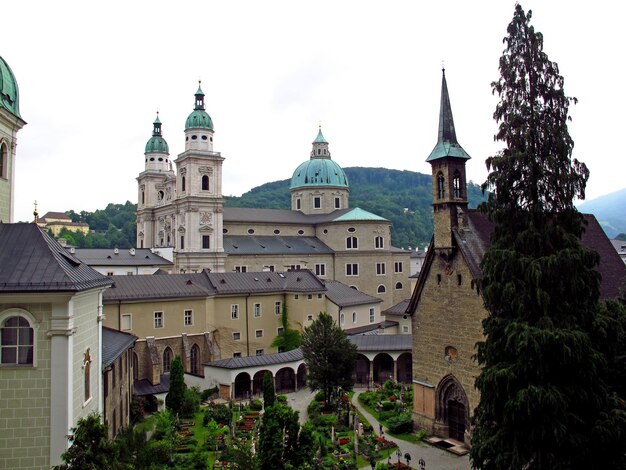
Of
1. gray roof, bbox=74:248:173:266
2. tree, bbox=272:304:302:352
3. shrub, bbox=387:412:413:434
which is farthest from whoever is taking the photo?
gray roof, bbox=74:248:173:266

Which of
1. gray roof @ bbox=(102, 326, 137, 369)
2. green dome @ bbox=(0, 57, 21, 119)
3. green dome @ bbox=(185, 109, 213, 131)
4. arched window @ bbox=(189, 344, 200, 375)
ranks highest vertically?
green dome @ bbox=(185, 109, 213, 131)

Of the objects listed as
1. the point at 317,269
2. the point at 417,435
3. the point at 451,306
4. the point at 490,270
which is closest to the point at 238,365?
the point at 417,435

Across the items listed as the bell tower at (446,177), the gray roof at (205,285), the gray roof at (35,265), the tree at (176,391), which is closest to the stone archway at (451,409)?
the bell tower at (446,177)

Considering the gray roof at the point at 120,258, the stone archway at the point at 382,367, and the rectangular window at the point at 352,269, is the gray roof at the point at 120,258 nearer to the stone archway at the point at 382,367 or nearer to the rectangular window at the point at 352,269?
the rectangular window at the point at 352,269

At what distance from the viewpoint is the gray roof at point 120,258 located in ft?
202

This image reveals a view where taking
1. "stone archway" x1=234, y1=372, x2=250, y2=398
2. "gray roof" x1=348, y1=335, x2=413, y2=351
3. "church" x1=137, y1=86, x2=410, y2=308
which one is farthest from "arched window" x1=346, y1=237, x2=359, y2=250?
"stone archway" x1=234, y1=372, x2=250, y2=398

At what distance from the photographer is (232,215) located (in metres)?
67.4

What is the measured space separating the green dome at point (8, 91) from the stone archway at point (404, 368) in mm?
30620

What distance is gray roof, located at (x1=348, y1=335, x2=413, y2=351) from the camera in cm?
4053

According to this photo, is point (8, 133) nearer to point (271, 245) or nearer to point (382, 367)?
point (382, 367)

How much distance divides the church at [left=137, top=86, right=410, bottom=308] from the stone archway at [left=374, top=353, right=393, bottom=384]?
74.1ft

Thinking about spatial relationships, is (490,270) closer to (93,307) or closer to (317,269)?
(93,307)

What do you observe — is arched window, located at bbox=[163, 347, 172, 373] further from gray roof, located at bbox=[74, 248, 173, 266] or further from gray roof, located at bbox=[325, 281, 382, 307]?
gray roof, located at bbox=[74, 248, 173, 266]

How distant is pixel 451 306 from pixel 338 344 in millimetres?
8454
